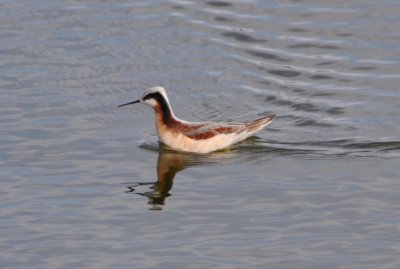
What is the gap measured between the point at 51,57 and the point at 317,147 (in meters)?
7.91

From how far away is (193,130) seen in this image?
23.7 metres

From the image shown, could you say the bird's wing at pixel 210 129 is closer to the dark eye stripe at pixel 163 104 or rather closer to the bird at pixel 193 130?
the bird at pixel 193 130

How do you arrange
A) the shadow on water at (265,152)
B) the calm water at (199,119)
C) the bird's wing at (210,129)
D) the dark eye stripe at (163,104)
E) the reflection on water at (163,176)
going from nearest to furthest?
the calm water at (199,119) → the reflection on water at (163,176) → the shadow on water at (265,152) → the bird's wing at (210,129) → the dark eye stripe at (163,104)

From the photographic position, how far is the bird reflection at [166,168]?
20903 millimetres

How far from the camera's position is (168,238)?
18672mm

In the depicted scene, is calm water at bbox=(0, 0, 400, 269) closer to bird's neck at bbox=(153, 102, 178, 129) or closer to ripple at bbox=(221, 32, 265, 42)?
ripple at bbox=(221, 32, 265, 42)

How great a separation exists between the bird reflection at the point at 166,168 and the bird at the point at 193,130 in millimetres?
187

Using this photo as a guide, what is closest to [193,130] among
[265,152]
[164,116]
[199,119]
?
[164,116]

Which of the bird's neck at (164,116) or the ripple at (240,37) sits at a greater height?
the ripple at (240,37)

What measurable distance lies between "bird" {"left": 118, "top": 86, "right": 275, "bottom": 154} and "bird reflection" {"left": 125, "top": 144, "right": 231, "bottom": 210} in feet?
0.61

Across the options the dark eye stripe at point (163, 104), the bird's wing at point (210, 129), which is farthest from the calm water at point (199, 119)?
the dark eye stripe at point (163, 104)

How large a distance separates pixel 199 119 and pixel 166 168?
2.99 meters

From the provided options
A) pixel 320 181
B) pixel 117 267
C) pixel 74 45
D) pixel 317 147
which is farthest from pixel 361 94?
pixel 117 267

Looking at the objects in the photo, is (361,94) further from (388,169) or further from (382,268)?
(382,268)
